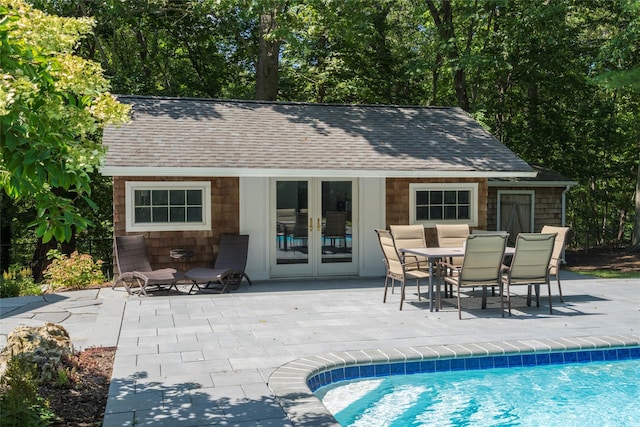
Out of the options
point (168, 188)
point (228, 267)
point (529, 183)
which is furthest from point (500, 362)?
point (529, 183)

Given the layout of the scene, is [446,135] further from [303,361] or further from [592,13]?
→ [592,13]

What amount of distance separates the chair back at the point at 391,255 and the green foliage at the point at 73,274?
564 centimetres

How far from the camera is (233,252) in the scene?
11.0 metres

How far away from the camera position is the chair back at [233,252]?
10884 millimetres

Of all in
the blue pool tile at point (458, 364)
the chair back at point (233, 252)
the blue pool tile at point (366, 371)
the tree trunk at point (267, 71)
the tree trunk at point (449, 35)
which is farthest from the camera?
the tree trunk at point (449, 35)

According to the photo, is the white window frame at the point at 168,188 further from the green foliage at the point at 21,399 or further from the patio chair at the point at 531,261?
the green foliage at the point at 21,399

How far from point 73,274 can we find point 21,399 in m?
7.67

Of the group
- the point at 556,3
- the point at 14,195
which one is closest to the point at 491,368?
the point at 14,195

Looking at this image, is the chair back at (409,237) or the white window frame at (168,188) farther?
the white window frame at (168,188)

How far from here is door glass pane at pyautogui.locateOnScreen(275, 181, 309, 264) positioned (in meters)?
12.0

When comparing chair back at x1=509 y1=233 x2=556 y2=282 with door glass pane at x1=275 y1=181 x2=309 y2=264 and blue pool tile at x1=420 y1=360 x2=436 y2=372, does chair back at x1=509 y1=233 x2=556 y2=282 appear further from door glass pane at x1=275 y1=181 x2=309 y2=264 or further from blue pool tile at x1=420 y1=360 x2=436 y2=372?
door glass pane at x1=275 y1=181 x2=309 y2=264

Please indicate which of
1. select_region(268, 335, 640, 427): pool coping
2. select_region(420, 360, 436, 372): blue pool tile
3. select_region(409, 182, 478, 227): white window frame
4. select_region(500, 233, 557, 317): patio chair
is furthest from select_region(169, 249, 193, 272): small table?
select_region(420, 360, 436, 372): blue pool tile

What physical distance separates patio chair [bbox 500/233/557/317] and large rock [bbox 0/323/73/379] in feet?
18.8

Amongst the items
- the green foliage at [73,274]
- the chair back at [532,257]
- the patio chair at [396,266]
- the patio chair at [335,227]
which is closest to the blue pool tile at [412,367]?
the patio chair at [396,266]
